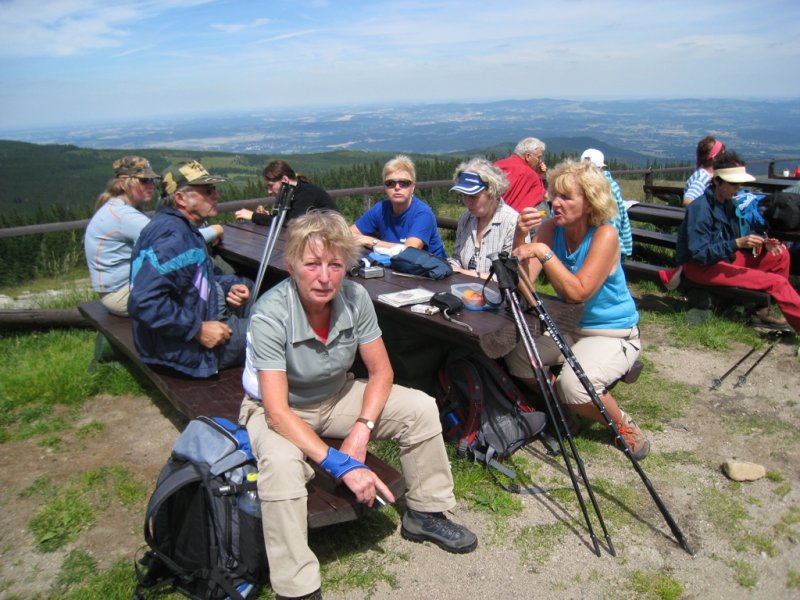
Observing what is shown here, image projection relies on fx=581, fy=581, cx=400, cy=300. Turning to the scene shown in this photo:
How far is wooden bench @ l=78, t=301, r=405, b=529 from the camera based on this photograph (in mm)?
2420

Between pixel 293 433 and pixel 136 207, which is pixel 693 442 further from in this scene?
pixel 136 207

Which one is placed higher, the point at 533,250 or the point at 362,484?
the point at 533,250

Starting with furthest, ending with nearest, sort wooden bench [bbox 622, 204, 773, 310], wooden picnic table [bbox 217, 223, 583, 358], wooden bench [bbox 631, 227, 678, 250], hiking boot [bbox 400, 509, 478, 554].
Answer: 1. wooden bench [bbox 631, 227, 678, 250]
2. wooden bench [bbox 622, 204, 773, 310]
3. wooden picnic table [bbox 217, 223, 583, 358]
4. hiking boot [bbox 400, 509, 478, 554]

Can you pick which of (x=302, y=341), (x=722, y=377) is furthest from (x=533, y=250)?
(x=722, y=377)

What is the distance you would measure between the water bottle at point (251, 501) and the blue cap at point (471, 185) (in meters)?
2.61

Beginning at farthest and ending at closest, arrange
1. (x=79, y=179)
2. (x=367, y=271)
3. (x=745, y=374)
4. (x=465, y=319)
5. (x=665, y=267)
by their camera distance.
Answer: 1. (x=79, y=179)
2. (x=665, y=267)
3. (x=745, y=374)
4. (x=367, y=271)
5. (x=465, y=319)

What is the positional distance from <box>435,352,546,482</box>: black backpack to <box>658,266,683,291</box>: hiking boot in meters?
3.06

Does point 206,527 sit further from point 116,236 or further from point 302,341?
point 116,236

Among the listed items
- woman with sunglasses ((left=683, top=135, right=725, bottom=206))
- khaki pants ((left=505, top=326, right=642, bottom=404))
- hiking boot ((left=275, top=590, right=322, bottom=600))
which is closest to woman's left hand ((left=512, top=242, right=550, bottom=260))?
khaki pants ((left=505, top=326, right=642, bottom=404))

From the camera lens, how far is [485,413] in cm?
354

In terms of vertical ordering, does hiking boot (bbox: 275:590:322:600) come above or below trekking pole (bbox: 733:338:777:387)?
above

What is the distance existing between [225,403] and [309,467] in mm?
953

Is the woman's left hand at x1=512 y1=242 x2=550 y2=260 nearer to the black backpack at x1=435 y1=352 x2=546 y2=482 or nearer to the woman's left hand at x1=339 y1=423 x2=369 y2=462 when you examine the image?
the black backpack at x1=435 y1=352 x2=546 y2=482

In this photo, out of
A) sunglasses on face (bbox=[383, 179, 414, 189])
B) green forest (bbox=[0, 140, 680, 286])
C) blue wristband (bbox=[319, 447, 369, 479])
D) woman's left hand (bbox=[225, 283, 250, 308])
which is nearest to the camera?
blue wristband (bbox=[319, 447, 369, 479])
